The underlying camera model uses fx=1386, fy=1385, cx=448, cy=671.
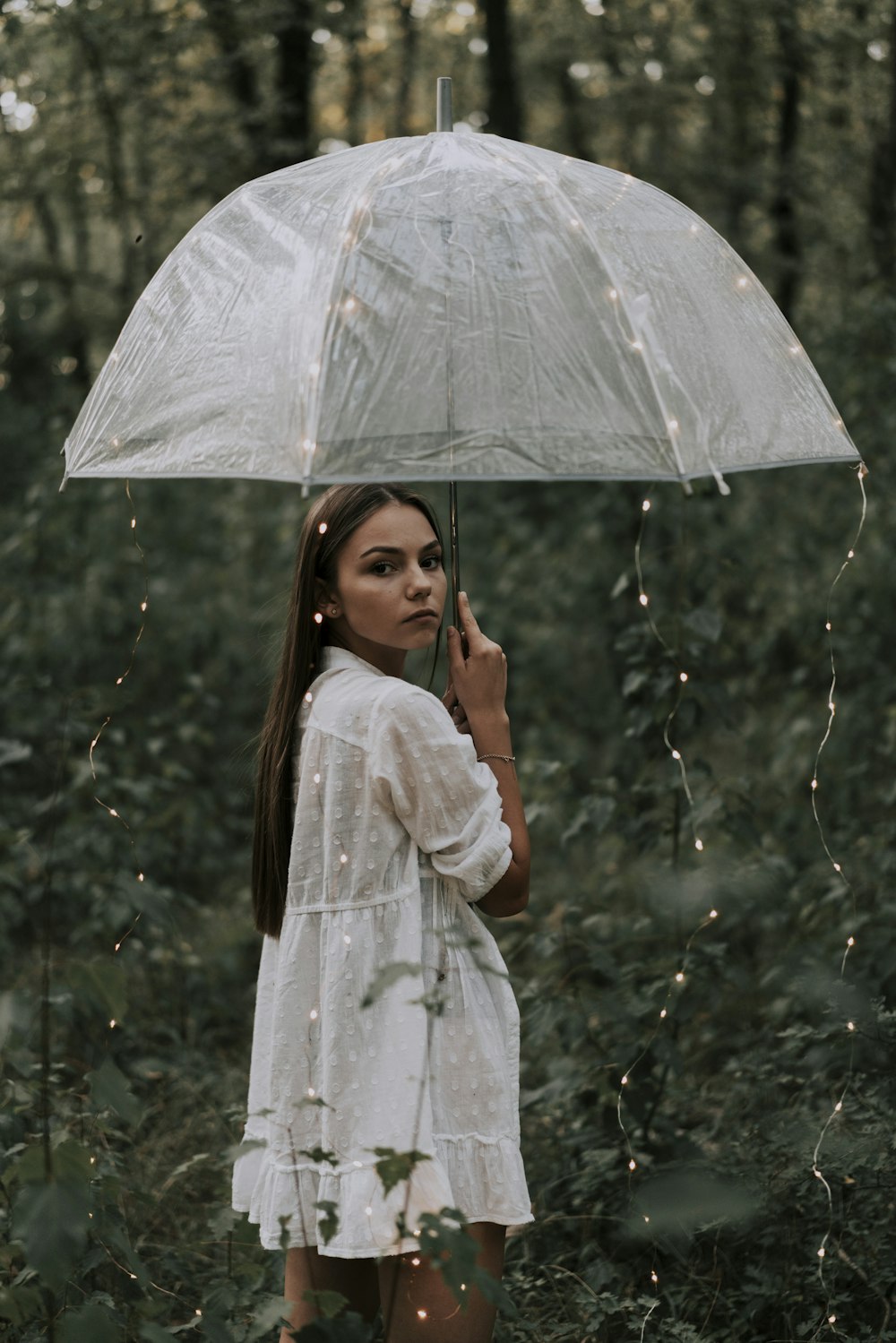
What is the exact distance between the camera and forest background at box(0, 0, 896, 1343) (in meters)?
3.11

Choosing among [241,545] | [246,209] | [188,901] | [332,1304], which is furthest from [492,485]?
[332,1304]

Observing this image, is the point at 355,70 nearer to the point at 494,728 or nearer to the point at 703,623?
the point at 703,623

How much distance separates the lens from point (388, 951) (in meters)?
2.29

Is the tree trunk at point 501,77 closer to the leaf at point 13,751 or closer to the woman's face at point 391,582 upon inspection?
the leaf at point 13,751

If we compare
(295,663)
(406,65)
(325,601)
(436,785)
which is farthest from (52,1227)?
(406,65)

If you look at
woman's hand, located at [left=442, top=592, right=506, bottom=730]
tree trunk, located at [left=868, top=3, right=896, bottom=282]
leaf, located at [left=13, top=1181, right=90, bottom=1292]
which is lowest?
leaf, located at [left=13, top=1181, right=90, bottom=1292]

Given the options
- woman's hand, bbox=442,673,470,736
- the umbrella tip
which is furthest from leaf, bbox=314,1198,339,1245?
the umbrella tip

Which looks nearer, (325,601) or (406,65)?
(325,601)

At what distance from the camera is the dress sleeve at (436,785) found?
7.36 feet

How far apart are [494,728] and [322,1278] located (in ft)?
3.34

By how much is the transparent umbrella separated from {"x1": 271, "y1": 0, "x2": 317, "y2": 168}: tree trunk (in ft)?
24.3

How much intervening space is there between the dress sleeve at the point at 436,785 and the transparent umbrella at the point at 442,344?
40 centimetres

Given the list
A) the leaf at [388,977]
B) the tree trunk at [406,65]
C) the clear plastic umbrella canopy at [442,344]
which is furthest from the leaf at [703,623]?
the tree trunk at [406,65]

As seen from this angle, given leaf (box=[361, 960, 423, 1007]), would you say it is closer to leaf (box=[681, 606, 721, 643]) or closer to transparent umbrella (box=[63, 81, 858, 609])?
transparent umbrella (box=[63, 81, 858, 609])
